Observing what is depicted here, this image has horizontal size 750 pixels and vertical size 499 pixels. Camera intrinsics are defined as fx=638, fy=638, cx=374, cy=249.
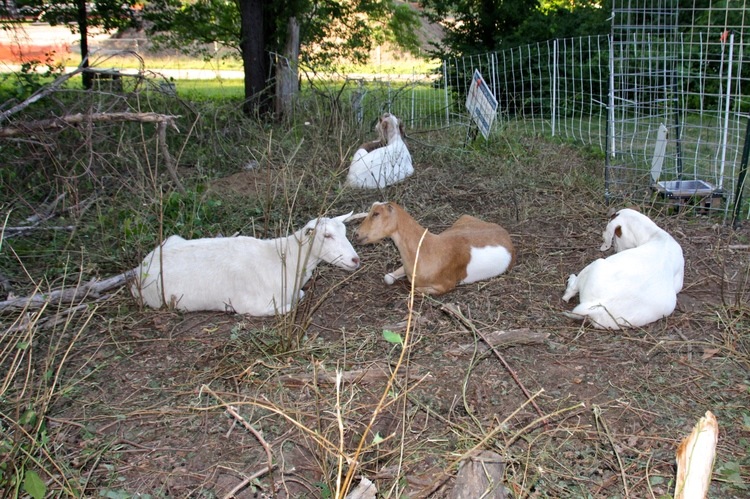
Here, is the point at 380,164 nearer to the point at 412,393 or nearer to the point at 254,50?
the point at 412,393

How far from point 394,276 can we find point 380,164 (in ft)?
7.02

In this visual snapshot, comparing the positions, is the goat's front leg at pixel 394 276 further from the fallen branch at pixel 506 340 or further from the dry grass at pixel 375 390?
the fallen branch at pixel 506 340

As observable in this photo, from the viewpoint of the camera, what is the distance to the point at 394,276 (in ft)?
16.0

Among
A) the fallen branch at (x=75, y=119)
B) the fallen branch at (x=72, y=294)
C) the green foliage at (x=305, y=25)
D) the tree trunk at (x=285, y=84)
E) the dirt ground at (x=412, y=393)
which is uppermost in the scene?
the green foliage at (x=305, y=25)

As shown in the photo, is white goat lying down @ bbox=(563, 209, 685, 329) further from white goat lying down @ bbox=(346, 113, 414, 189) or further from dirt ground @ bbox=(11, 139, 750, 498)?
white goat lying down @ bbox=(346, 113, 414, 189)

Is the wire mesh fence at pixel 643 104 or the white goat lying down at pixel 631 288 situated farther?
the wire mesh fence at pixel 643 104

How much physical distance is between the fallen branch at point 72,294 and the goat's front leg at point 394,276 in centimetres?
181

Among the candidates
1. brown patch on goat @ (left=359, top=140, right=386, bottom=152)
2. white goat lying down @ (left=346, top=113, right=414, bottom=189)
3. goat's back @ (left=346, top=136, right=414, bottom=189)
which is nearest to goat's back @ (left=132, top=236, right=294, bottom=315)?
white goat lying down @ (left=346, top=113, right=414, bottom=189)

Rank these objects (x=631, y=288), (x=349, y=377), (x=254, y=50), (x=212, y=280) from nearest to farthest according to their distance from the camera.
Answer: (x=349, y=377)
(x=631, y=288)
(x=212, y=280)
(x=254, y=50)

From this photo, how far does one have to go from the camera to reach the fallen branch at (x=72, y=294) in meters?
3.98

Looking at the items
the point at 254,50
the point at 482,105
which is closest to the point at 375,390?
the point at 482,105

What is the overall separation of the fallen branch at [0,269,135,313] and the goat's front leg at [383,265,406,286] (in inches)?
71.3

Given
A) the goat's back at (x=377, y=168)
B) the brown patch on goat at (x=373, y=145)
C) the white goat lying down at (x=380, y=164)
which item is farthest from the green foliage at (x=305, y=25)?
the goat's back at (x=377, y=168)

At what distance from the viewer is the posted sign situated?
786 centimetres
